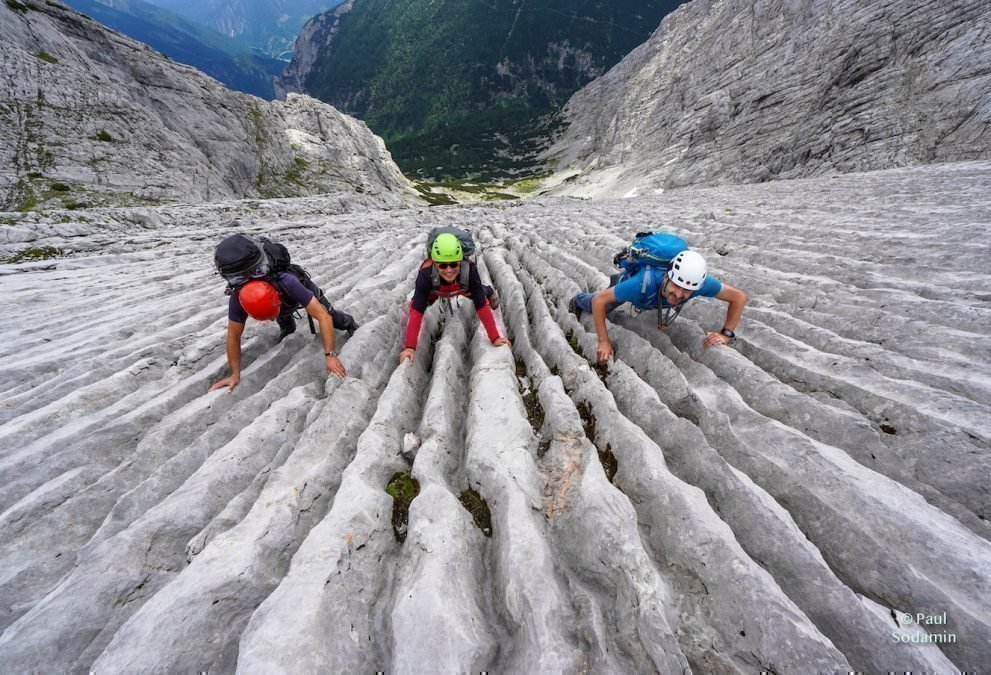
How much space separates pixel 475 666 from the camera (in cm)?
269

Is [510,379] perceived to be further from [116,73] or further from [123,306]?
[116,73]

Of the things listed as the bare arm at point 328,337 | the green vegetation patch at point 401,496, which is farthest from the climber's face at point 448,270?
the green vegetation patch at point 401,496

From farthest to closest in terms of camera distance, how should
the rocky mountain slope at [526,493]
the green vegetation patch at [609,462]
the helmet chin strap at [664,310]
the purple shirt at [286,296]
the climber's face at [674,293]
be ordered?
the helmet chin strap at [664,310] → the purple shirt at [286,296] → the climber's face at [674,293] → the green vegetation patch at [609,462] → the rocky mountain slope at [526,493]

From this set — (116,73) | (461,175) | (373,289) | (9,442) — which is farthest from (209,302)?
(461,175)

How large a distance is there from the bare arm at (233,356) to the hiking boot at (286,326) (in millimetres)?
1401

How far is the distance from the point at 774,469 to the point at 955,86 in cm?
5640

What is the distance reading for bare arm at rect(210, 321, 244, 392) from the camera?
19.2 ft

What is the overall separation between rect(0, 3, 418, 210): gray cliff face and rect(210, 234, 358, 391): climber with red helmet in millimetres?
37288

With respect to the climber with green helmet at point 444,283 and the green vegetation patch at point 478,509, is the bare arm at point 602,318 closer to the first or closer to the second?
the climber with green helmet at point 444,283

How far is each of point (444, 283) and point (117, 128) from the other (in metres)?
50.2

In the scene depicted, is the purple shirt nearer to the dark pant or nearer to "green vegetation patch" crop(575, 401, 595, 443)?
the dark pant

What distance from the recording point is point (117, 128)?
37.6m

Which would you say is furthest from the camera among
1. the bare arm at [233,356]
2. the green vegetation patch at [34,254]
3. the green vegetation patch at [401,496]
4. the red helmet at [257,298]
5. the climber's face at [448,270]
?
the green vegetation patch at [34,254]

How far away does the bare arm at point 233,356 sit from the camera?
5852 mm
